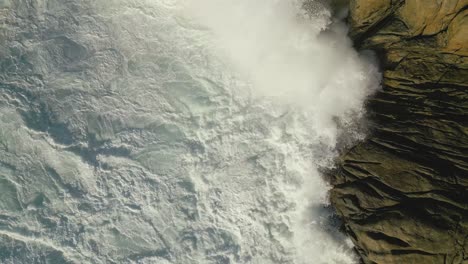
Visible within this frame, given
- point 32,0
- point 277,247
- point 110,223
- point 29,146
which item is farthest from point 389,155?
point 32,0

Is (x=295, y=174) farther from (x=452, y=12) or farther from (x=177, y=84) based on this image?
(x=452, y=12)

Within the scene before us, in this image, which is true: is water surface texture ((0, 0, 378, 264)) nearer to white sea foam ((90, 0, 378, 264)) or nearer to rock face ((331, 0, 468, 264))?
white sea foam ((90, 0, 378, 264))

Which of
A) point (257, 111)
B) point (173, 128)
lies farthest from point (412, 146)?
point (173, 128)

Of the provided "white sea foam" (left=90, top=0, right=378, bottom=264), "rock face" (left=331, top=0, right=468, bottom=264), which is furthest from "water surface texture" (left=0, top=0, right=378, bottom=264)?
"rock face" (left=331, top=0, right=468, bottom=264)

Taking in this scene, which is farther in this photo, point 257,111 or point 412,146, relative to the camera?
point 257,111

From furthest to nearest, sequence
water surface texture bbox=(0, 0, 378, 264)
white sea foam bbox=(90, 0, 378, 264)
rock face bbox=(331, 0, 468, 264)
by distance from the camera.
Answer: water surface texture bbox=(0, 0, 378, 264) → white sea foam bbox=(90, 0, 378, 264) → rock face bbox=(331, 0, 468, 264)

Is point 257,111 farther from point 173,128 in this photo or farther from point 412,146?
point 412,146
